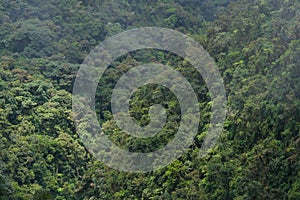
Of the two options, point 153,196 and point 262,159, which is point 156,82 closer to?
point 153,196

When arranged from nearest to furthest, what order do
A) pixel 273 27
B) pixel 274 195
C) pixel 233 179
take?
1. pixel 274 195
2. pixel 233 179
3. pixel 273 27

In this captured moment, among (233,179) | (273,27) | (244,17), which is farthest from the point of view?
(244,17)

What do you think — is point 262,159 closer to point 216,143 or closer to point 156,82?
point 216,143

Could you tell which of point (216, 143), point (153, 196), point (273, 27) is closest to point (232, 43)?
point (273, 27)

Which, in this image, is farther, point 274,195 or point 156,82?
point 156,82

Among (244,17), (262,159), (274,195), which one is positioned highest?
(244,17)

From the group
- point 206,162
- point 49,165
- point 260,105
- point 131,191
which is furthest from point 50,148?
point 260,105

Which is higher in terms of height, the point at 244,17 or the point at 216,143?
the point at 244,17
